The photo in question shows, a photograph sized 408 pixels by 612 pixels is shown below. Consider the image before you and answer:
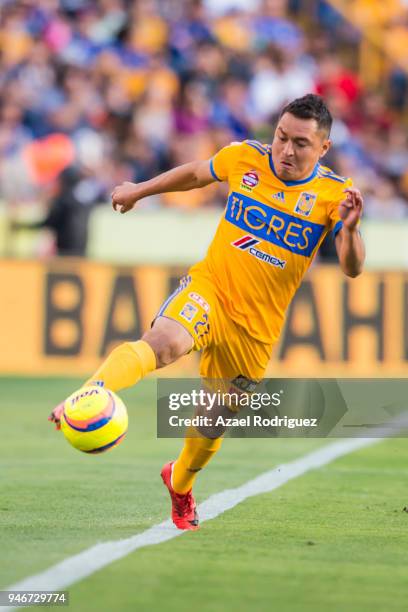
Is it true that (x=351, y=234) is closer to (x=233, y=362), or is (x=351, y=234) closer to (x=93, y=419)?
(x=233, y=362)

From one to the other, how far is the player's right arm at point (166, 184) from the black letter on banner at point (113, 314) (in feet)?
24.1

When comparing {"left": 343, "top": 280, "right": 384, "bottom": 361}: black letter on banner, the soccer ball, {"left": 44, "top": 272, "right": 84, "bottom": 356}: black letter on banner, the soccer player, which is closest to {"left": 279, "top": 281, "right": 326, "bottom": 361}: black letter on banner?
{"left": 343, "top": 280, "right": 384, "bottom": 361}: black letter on banner

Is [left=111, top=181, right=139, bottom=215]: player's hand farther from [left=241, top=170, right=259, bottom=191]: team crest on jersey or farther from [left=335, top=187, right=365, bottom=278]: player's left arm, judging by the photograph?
[left=335, top=187, right=365, bottom=278]: player's left arm

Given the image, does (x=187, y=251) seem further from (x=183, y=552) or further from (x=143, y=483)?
(x=183, y=552)

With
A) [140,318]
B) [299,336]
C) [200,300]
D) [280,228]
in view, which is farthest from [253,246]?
[299,336]

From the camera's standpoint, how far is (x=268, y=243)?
23.2 feet

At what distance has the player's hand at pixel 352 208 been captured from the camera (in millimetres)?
6480

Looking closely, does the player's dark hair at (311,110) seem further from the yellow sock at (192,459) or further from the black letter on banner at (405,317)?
the black letter on banner at (405,317)

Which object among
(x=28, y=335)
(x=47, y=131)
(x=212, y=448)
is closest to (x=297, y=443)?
(x=212, y=448)

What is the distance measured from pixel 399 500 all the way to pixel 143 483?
61.5 inches

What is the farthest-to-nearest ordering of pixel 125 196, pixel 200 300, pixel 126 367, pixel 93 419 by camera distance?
pixel 125 196
pixel 200 300
pixel 126 367
pixel 93 419

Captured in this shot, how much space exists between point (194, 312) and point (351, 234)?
2.76 feet

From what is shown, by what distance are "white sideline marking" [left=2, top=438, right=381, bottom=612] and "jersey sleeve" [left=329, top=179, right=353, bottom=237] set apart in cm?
160

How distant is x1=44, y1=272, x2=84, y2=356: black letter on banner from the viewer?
1466cm
